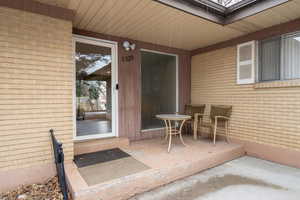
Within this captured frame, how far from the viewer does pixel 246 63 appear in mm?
3723

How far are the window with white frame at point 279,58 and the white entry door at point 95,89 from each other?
318 cm

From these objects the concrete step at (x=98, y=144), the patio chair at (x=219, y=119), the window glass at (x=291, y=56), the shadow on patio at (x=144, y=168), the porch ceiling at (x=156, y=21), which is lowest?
the shadow on patio at (x=144, y=168)

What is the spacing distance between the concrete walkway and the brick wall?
1.63 meters

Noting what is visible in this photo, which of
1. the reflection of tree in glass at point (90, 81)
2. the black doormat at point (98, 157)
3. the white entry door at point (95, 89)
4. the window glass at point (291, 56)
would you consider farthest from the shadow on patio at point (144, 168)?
the window glass at point (291, 56)

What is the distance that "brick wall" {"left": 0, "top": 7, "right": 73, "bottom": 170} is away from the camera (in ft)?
7.48

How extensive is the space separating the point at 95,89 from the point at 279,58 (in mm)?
3785

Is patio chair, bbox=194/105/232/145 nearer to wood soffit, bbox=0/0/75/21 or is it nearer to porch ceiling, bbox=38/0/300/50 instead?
porch ceiling, bbox=38/0/300/50

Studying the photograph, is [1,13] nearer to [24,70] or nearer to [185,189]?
[24,70]

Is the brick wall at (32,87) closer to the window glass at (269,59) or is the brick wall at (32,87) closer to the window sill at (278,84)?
the window sill at (278,84)

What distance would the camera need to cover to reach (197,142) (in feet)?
12.7

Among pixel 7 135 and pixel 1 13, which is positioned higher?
pixel 1 13

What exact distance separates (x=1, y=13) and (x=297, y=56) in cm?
473

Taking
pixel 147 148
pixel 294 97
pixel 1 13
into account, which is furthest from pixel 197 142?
pixel 1 13

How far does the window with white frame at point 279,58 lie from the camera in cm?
303
